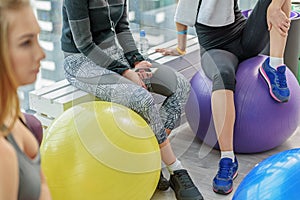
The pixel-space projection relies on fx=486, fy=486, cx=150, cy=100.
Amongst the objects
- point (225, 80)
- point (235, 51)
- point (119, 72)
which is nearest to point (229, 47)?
point (235, 51)

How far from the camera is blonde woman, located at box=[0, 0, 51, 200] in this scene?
0.86m

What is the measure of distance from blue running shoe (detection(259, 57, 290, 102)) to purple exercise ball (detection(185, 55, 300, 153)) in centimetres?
2

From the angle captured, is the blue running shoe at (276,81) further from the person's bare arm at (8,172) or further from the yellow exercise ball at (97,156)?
the person's bare arm at (8,172)

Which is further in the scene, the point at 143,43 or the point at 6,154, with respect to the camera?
the point at 143,43

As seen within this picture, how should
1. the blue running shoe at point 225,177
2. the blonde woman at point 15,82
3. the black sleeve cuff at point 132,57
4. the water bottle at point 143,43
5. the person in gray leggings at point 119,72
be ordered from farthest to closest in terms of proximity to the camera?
the water bottle at point 143,43, the black sleeve cuff at point 132,57, the blue running shoe at point 225,177, the person in gray leggings at point 119,72, the blonde woman at point 15,82

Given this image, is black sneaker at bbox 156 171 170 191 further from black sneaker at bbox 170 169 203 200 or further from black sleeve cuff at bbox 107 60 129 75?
black sleeve cuff at bbox 107 60 129 75

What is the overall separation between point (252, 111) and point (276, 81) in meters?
0.18

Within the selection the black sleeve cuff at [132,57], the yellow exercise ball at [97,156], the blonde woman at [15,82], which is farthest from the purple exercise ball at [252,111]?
the blonde woman at [15,82]

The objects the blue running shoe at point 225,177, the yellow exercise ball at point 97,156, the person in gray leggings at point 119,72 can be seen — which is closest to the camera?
the yellow exercise ball at point 97,156

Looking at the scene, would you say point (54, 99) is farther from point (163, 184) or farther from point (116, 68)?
point (163, 184)

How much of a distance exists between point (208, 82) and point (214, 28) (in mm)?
Result: 274

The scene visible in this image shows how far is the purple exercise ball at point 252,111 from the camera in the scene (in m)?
2.22

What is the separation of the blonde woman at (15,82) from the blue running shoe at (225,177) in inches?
48.5

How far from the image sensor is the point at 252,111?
2.22 metres
